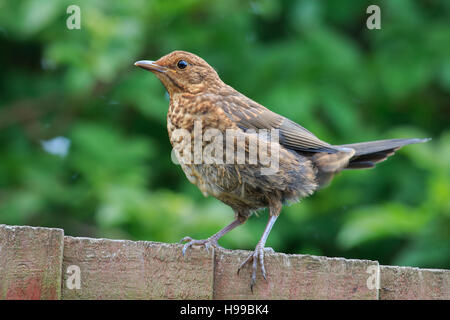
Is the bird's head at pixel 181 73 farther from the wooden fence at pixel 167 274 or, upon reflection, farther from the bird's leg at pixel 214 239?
the wooden fence at pixel 167 274

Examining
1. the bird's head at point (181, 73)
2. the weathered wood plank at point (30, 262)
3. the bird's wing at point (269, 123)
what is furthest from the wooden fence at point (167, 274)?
the bird's head at point (181, 73)

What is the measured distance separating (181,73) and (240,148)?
62 centimetres

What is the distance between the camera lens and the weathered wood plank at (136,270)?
73.7 inches

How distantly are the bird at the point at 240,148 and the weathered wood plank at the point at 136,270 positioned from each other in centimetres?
67

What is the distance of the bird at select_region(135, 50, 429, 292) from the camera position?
293 centimetres

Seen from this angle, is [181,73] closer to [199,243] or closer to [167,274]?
[199,243]

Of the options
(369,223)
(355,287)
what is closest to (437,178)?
(369,223)

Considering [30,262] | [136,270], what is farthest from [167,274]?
[30,262]

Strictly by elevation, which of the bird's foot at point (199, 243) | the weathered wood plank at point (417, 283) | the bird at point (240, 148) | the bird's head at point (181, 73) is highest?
the bird's head at point (181, 73)

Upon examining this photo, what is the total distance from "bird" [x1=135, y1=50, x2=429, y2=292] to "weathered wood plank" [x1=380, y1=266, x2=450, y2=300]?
726mm

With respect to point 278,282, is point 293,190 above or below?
above
